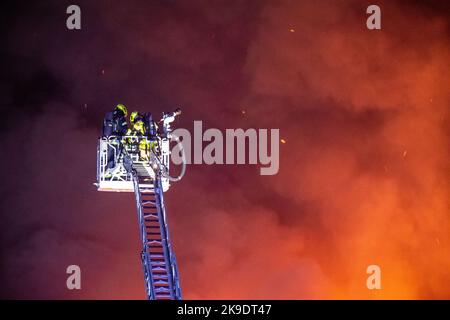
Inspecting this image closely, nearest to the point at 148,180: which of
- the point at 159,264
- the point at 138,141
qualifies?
the point at 138,141

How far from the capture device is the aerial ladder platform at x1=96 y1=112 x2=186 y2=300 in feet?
37.0

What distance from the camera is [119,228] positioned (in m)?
14.7

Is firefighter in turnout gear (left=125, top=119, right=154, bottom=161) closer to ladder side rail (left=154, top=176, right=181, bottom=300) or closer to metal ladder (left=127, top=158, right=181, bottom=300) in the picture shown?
metal ladder (left=127, top=158, right=181, bottom=300)

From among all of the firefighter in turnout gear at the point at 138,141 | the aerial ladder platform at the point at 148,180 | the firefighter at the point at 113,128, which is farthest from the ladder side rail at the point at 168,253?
the firefighter at the point at 113,128

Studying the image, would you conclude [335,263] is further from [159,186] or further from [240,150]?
[159,186]

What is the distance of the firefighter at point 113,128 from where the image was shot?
12.1m

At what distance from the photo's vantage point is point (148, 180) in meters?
12.3

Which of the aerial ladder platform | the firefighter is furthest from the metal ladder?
the firefighter

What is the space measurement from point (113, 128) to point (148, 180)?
927 mm

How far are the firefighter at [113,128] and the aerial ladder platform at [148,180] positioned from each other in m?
0.01

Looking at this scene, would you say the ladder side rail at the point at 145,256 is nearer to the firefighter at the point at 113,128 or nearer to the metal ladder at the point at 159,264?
the metal ladder at the point at 159,264

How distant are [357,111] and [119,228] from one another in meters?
4.77
